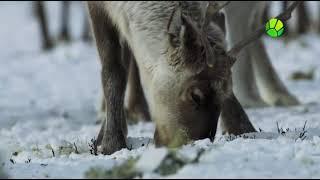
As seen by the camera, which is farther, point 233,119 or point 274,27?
point 233,119

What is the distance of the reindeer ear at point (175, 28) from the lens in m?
5.00

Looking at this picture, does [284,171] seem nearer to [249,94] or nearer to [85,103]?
[249,94]

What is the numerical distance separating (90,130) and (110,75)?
60.8 inches

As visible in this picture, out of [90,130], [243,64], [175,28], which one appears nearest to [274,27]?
[175,28]

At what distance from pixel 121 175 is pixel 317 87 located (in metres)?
8.18

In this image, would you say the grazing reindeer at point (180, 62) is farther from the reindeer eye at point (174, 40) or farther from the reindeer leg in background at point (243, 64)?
the reindeer leg in background at point (243, 64)

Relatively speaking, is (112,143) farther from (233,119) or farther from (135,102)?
(135,102)

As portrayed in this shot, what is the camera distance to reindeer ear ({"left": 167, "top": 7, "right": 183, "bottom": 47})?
197 inches

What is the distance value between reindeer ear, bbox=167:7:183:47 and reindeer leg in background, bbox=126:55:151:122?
3.29 m

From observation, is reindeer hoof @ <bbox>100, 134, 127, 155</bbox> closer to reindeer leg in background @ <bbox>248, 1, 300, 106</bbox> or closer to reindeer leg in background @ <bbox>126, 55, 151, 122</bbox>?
reindeer leg in background @ <bbox>126, 55, 151, 122</bbox>

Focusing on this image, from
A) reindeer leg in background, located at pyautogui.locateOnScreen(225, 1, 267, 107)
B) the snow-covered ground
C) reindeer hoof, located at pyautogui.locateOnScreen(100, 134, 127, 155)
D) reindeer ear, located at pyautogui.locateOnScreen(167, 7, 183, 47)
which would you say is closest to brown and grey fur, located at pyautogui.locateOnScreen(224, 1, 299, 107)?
reindeer leg in background, located at pyautogui.locateOnScreen(225, 1, 267, 107)

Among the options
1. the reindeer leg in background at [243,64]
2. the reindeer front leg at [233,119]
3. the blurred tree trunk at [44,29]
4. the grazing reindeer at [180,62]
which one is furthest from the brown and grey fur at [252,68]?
the blurred tree trunk at [44,29]

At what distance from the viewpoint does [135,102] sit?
8617 mm

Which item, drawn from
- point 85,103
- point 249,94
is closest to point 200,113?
point 249,94
